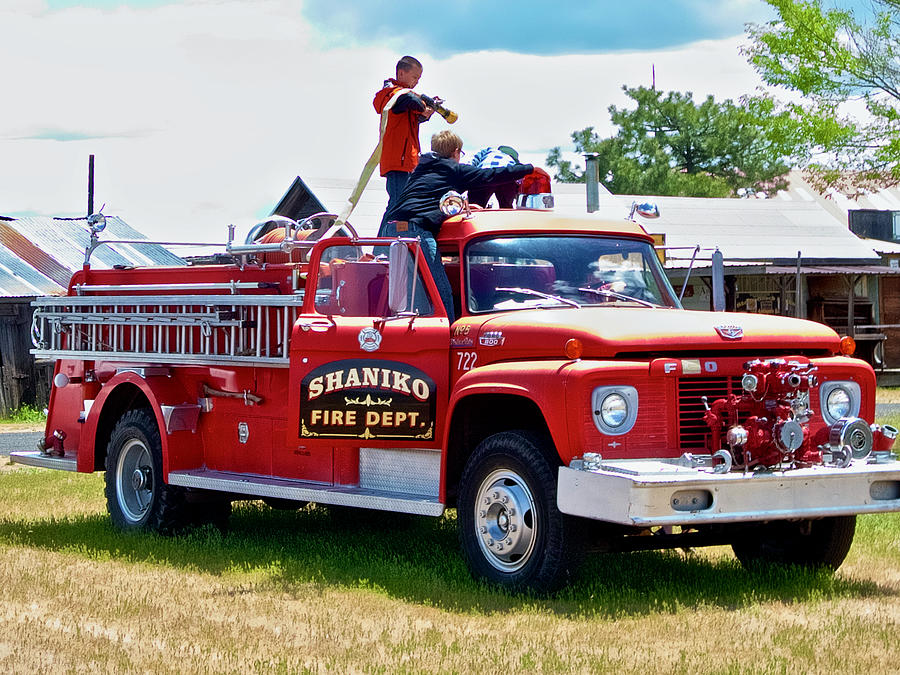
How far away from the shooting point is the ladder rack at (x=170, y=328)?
900 cm

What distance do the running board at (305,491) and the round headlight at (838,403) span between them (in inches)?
87.4

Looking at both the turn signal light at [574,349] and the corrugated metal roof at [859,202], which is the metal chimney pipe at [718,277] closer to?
the turn signal light at [574,349]

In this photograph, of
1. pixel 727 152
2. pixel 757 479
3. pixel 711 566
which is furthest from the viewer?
pixel 727 152

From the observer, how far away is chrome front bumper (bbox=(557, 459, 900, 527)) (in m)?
6.59

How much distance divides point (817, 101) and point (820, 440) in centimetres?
1411

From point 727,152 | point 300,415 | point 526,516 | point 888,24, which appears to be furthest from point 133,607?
point 727,152

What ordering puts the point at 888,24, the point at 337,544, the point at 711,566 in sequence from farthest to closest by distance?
the point at 888,24
the point at 337,544
the point at 711,566

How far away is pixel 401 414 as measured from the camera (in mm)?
7930

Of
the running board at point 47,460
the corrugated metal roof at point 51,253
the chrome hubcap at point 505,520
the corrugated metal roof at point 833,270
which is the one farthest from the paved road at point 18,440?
the corrugated metal roof at point 833,270

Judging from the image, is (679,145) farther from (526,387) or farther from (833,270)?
(526,387)

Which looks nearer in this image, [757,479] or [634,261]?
[757,479]

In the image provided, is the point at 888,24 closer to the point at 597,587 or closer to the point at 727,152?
the point at 597,587

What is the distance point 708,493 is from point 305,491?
9.05 ft

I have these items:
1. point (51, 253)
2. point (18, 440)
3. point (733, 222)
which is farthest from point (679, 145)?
point (18, 440)
